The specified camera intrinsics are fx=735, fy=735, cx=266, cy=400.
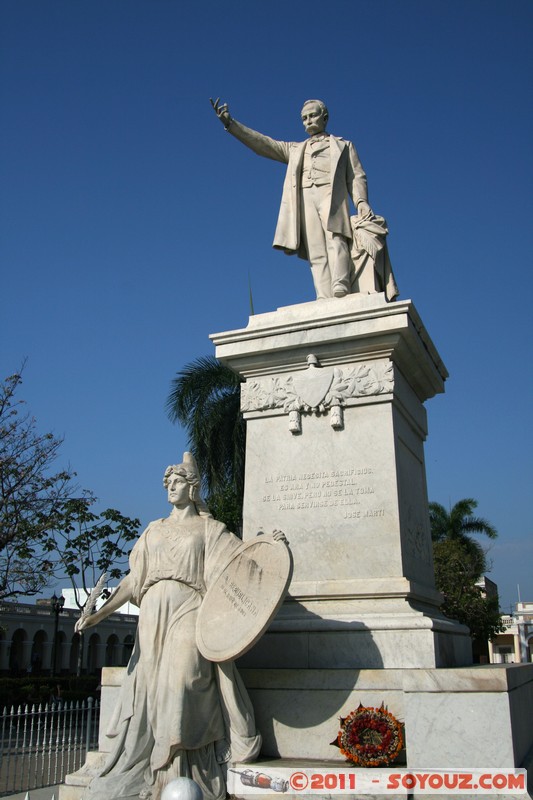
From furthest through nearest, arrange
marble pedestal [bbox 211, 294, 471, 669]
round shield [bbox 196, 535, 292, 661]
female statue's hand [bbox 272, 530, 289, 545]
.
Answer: marble pedestal [bbox 211, 294, 471, 669]
female statue's hand [bbox 272, 530, 289, 545]
round shield [bbox 196, 535, 292, 661]

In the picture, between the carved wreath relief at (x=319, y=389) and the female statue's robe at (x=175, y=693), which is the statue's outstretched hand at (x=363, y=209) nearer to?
the carved wreath relief at (x=319, y=389)

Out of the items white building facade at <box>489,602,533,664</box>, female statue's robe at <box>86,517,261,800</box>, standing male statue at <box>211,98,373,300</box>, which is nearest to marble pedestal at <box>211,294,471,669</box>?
standing male statue at <box>211,98,373,300</box>

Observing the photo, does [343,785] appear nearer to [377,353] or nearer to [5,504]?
[377,353]

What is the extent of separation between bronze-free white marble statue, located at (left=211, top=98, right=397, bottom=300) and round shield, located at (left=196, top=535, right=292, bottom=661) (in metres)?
3.39

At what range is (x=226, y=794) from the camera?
18.0 ft

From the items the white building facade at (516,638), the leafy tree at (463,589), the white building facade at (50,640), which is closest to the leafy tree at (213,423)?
the leafy tree at (463,589)

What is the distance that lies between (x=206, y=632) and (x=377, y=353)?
3.18 meters

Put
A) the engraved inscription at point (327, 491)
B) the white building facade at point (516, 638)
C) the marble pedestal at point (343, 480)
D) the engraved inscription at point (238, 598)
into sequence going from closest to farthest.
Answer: the engraved inscription at point (238, 598)
the marble pedestal at point (343, 480)
the engraved inscription at point (327, 491)
the white building facade at point (516, 638)

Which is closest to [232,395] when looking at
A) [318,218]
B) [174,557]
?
[318,218]

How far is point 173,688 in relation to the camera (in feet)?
17.8

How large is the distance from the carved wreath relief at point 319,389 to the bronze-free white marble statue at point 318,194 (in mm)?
1149

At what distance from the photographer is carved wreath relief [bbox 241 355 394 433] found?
7.16 metres

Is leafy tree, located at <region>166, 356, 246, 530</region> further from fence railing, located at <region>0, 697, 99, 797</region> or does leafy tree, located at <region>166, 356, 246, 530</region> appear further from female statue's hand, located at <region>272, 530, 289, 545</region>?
female statue's hand, located at <region>272, 530, 289, 545</region>

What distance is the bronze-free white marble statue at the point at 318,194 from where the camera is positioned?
8.25 m
